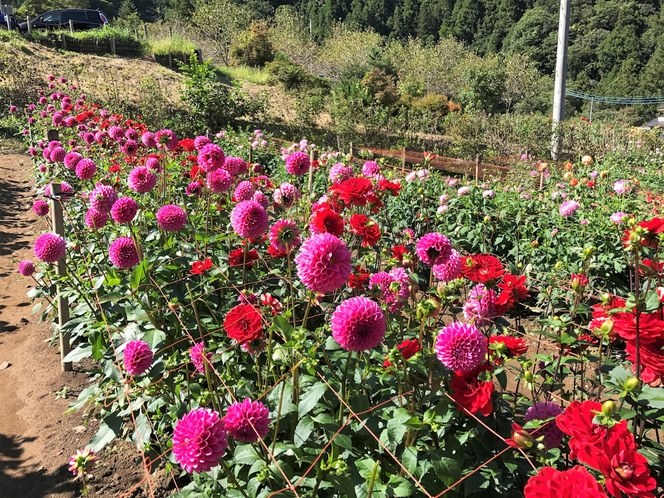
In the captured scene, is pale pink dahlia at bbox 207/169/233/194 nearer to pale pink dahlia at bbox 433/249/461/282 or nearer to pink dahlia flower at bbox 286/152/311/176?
pink dahlia flower at bbox 286/152/311/176

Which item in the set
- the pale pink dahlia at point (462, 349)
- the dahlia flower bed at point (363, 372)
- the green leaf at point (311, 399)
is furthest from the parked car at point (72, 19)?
the pale pink dahlia at point (462, 349)

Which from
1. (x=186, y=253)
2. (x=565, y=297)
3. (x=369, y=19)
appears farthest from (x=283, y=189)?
(x=369, y=19)

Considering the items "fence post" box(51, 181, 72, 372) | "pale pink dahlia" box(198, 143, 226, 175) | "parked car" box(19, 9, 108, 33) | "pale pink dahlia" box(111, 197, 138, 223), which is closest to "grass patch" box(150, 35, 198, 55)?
"parked car" box(19, 9, 108, 33)

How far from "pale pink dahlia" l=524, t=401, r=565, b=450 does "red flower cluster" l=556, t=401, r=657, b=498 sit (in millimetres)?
244

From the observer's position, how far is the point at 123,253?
1821mm

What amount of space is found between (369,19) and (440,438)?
6448cm

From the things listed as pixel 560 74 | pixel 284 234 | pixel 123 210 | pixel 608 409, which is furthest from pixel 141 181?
pixel 560 74

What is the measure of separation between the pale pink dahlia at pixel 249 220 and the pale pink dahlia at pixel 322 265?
0.55 meters

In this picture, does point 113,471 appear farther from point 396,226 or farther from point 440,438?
point 396,226

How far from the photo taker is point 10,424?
257cm

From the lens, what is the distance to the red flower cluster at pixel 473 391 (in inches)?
41.9

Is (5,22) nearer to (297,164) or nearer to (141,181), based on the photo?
(141,181)

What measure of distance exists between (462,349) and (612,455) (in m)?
0.35

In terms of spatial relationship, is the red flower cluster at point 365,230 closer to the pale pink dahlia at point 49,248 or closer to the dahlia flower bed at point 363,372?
the dahlia flower bed at point 363,372
